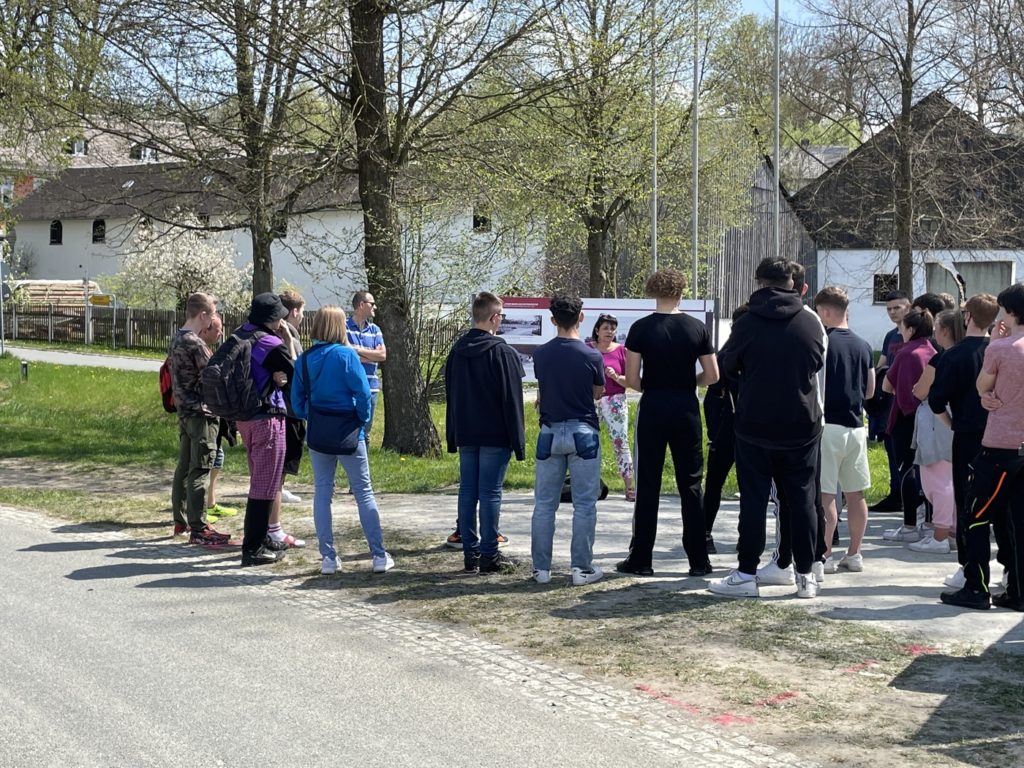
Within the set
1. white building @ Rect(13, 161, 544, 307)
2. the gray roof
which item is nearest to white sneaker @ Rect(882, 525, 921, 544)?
the gray roof

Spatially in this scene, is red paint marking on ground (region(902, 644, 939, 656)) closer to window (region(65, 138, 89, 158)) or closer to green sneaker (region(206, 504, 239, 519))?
green sneaker (region(206, 504, 239, 519))

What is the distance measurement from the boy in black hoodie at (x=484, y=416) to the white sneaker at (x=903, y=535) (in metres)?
3.44

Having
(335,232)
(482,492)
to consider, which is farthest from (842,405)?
(335,232)

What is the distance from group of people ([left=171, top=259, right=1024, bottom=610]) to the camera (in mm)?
7695

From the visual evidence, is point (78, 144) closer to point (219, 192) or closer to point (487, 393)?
point (219, 192)

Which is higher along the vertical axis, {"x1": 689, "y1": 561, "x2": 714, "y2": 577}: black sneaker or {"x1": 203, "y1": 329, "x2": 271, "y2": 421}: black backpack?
{"x1": 203, "y1": 329, "x2": 271, "y2": 421}: black backpack

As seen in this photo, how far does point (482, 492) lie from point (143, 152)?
10205 mm

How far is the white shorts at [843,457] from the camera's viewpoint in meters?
8.52

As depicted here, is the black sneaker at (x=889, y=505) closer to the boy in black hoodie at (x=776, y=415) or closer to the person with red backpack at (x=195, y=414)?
the boy in black hoodie at (x=776, y=415)

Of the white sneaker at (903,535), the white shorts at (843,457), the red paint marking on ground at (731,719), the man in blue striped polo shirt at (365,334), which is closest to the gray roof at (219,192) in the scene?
the man in blue striped polo shirt at (365,334)

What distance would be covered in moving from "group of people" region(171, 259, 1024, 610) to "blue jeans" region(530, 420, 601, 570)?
1 cm

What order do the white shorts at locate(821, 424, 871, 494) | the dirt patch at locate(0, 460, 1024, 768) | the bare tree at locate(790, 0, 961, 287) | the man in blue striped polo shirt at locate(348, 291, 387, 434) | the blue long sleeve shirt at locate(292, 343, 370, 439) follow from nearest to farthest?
the dirt patch at locate(0, 460, 1024, 768), the white shorts at locate(821, 424, 871, 494), the blue long sleeve shirt at locate(292, 343, 370, 439), the man in blue striped polo shirt at locate(348, 291, 387, 434), the bare tree at locate(790, 0, 961, 287)

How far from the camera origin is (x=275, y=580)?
28.8 ft

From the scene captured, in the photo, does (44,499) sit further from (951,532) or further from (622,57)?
(622,57)
